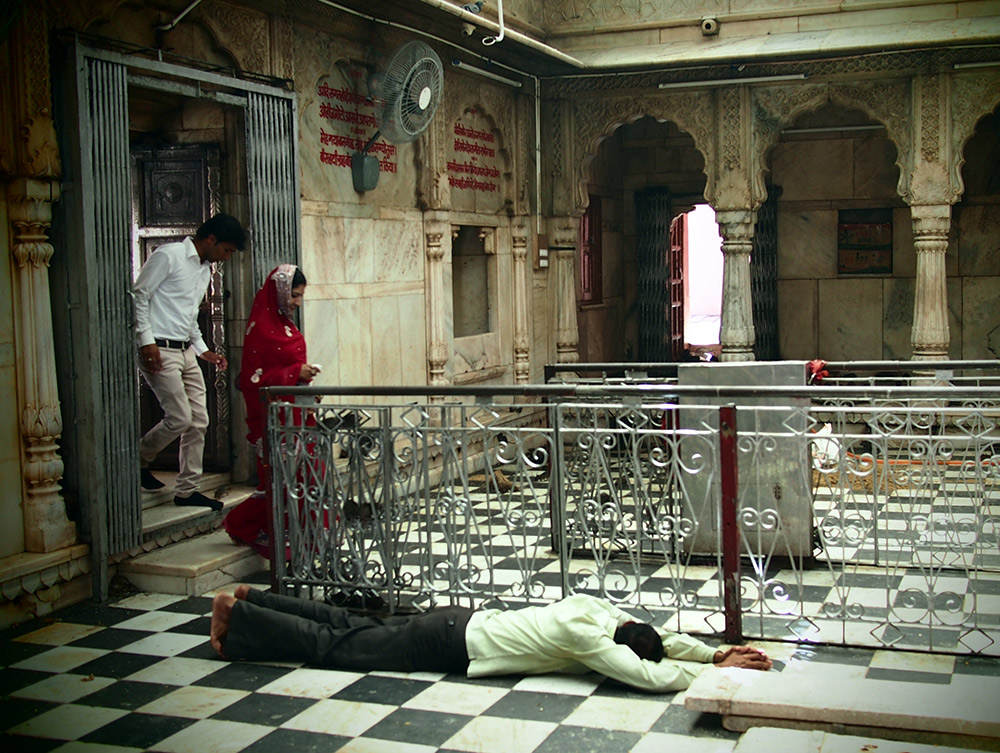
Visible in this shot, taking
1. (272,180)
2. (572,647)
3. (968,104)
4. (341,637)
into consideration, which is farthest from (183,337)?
(968,104)

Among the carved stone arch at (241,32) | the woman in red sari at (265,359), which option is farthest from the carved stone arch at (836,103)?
the woman in red sari at (265,359)

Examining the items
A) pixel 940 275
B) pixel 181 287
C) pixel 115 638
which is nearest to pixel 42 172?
pixel 181 287

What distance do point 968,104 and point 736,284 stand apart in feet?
8.33

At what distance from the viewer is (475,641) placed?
180 inches

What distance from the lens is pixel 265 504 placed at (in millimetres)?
5887

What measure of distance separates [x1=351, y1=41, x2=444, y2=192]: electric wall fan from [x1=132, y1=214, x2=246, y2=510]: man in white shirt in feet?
5.55

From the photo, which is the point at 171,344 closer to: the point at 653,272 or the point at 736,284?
the point at 736,284

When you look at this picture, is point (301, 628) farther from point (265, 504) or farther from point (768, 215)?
point (768, 215)

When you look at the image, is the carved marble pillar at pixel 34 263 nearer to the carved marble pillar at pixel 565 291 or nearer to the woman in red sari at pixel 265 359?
the woman in red sari at pixel 265 359

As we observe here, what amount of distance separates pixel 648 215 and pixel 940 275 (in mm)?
4431

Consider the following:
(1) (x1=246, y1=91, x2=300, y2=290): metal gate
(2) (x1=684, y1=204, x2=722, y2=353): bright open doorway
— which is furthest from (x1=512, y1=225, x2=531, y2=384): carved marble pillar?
(2) (x1=684, y1=204, x2=722, y2=353): bright open doorway

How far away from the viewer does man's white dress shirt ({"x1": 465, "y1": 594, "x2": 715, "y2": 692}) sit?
4316 millimetres

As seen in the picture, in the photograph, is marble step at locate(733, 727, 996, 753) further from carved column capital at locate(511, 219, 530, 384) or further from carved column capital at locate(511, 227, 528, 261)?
carved column capital at locate(511, 227, 528, 261)

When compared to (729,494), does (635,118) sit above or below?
above
